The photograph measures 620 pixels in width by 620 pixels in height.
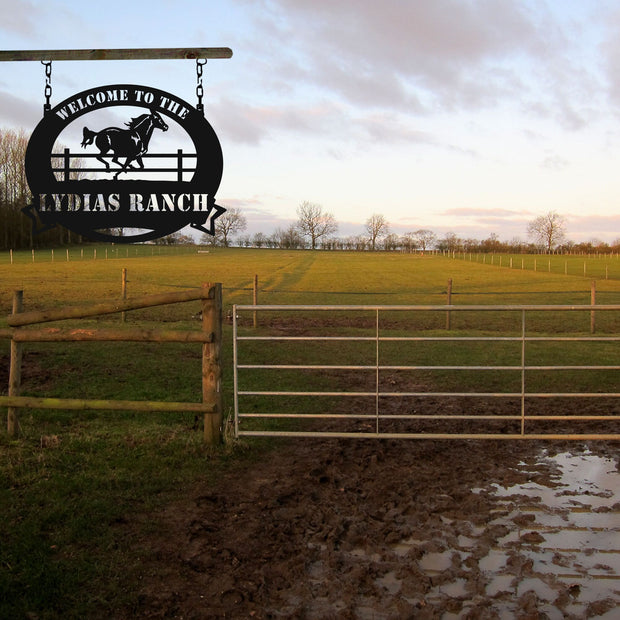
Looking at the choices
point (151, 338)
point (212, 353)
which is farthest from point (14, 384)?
point (212, 353)

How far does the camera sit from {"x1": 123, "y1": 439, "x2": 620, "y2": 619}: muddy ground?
3.29 m

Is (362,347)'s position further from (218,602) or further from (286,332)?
(218,602)

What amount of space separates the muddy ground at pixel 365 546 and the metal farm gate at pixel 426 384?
24.7 inches

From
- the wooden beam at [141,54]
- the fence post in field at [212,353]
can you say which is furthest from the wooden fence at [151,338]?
the wooden beam at [141,54]

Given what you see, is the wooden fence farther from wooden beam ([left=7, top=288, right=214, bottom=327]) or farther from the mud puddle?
the mud puddle

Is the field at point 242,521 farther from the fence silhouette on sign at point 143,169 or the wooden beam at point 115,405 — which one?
the fence silhouette on sign at point 143,169

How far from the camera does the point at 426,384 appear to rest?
935 centimetres

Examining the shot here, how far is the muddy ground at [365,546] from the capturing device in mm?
3291

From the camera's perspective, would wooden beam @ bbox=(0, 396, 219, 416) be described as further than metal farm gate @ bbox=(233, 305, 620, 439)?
No

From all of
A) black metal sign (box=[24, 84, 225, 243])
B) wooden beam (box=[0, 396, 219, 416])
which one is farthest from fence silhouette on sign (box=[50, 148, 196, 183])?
wooden beam (box=[0, 396, 219, 416])

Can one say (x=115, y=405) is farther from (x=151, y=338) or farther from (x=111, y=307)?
(x=111, y=307)

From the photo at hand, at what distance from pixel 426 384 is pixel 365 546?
5.57 metres

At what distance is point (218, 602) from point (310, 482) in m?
1.93

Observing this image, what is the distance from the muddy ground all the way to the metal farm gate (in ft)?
2.06
